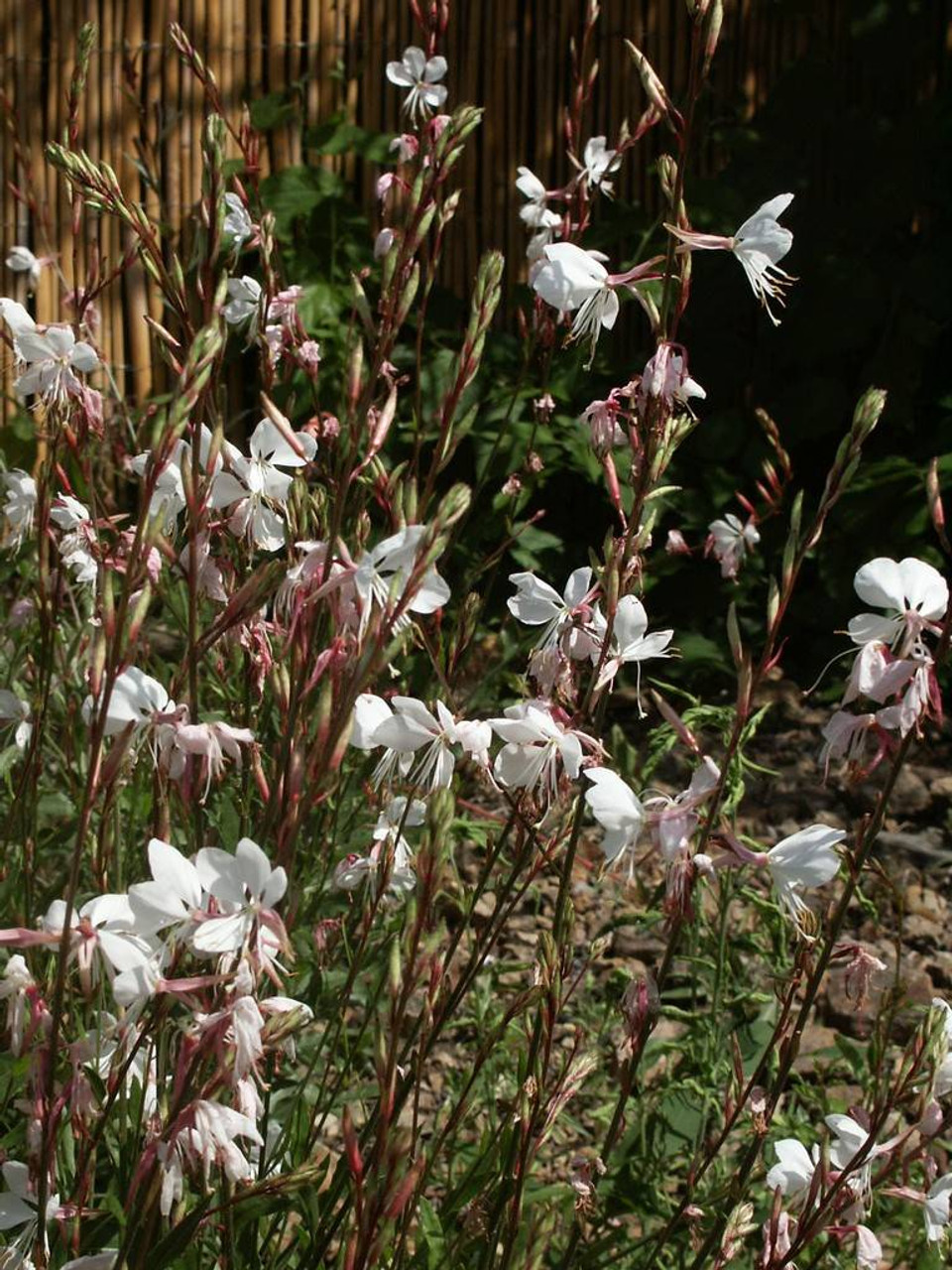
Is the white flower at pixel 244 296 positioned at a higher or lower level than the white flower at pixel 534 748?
higher

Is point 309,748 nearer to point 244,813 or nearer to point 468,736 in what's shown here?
point 468,736

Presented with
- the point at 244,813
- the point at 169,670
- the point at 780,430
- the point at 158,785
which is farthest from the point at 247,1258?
the point at 780,430

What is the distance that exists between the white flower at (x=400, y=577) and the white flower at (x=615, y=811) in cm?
17

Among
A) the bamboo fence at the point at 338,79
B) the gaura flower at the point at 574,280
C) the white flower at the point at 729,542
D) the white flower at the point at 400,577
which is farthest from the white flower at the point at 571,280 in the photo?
the bamboo fence at the point at 338,79

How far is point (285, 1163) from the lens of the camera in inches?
64.4

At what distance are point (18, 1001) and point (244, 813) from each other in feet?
1.27

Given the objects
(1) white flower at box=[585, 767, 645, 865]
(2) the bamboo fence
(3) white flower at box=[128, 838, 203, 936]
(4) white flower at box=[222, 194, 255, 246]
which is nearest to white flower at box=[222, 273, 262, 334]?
(4) white flower at box=[222, 194, 255, 246]

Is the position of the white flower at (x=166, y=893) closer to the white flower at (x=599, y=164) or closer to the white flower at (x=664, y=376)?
the white flower at (x=664, y=376)

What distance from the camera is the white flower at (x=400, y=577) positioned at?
915mm

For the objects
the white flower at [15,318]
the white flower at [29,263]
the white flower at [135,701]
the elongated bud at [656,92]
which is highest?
the elongated bud at [656,92]

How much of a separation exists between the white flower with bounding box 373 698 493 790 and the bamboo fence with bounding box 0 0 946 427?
11.1ft

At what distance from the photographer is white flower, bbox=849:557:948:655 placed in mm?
1152

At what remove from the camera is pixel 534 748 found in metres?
1.16

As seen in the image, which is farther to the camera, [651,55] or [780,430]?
[651,55]
